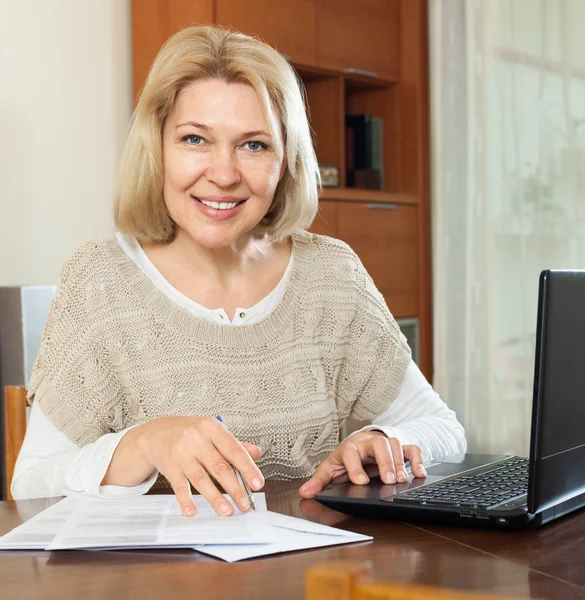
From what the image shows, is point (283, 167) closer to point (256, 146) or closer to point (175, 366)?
point (256, 146)

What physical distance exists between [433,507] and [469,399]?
9.63 feet

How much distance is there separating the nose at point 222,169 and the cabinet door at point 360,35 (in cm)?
199

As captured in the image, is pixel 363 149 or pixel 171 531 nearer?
pixel 171 531

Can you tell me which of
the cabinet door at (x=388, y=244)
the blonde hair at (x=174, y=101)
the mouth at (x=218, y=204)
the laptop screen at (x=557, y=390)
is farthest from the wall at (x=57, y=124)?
the laptop screen at (x=557, y=390)

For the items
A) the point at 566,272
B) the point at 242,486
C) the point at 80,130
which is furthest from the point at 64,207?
the point at 566,272

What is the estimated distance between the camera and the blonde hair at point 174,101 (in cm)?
159

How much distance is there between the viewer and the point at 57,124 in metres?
2.90

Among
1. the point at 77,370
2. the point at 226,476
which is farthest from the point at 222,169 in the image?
the point at 226,476

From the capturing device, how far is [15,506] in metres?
1.18

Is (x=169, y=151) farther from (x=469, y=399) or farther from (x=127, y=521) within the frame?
(x=469, y=399)

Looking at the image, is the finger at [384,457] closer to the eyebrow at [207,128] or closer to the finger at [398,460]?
the finger at [398,460]

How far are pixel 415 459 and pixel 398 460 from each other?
0.11ft

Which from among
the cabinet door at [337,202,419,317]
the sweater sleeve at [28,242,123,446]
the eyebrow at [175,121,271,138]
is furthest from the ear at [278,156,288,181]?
the cabinet door at [337,202,419,317]

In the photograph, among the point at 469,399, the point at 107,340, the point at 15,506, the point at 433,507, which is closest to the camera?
the point at 433,507
